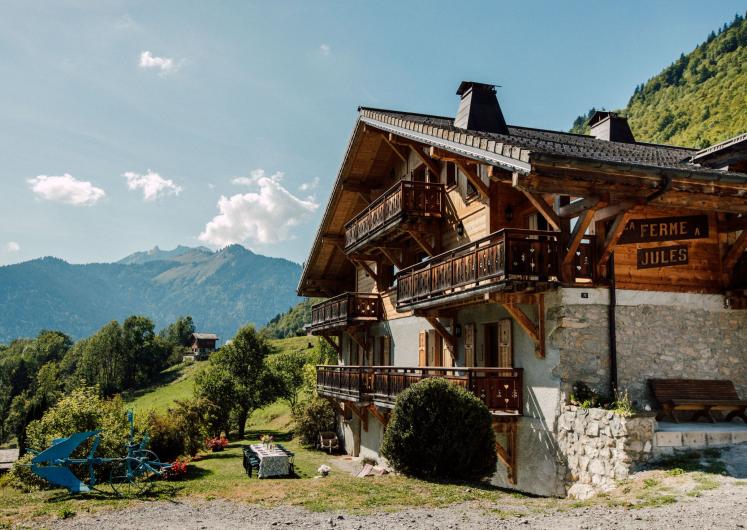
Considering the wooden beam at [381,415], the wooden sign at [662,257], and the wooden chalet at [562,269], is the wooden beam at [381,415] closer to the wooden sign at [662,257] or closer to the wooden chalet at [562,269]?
the wooden chalet at [562,269]

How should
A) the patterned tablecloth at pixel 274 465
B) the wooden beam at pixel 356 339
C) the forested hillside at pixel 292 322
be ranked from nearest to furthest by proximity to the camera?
the patterned tablecloth at pixel 274 465 < the wooden beam at pixel 356 339 < the forested hillside at pixel 292 322

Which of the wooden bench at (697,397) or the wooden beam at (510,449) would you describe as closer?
the wooden bench at (697,397)

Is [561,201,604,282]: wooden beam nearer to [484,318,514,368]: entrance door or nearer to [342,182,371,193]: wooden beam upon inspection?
[484,318,514,368]: entrance door

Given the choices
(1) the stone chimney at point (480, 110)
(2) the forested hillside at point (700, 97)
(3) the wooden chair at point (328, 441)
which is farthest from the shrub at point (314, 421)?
(2) the forested hillside at point (700, 97)

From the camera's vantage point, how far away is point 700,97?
105625mm

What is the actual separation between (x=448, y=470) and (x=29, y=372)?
12151 cm

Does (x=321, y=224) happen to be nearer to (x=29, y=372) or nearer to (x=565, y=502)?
(x=565, y=502)

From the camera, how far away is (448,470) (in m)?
12.2

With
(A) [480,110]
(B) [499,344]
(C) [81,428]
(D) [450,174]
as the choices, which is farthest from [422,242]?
(C) [81,428]

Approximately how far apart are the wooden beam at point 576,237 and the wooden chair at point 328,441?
18.9 meters

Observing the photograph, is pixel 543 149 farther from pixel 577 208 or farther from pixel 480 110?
pixel 480 110

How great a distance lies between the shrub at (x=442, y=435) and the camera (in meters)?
12.3

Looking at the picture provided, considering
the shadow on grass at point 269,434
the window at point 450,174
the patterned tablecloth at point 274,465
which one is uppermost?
the window at point 450,174

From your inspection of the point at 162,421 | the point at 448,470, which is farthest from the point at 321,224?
the point at 448,470
